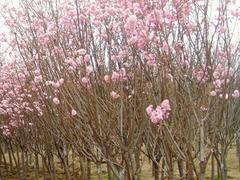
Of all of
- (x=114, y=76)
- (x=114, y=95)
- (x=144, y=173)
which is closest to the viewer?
(x=114, y=76)

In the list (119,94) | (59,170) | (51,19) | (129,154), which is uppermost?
(51,19)

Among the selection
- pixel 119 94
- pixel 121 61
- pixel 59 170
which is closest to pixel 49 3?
pixel 121 61

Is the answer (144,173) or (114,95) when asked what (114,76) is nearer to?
(114,95)

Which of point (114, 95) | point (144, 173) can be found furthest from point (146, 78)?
point (144, 173)

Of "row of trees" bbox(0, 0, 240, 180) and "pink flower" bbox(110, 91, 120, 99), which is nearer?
"row of trees" bbox(0, 0, 240, 180)

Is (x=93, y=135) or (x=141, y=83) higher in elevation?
(x=141, y=83)

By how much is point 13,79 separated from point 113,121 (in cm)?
807

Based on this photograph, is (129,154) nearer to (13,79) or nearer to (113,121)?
(113,121)

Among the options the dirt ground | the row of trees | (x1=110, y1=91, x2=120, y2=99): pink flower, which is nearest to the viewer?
Result: the row of trees

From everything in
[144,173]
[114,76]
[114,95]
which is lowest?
[144,173]

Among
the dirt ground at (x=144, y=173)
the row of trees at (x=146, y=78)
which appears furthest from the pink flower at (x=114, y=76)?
the dirt ground at (x=144, y=173)

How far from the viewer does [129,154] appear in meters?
7.68

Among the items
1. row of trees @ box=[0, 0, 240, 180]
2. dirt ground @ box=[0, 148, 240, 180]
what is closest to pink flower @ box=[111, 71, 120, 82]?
row of trees @ box=[0, 0, 240, 180]

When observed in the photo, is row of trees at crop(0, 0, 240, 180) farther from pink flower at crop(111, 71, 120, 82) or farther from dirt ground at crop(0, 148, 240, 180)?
dirt ground at crop(0, 148, 240, 180)
